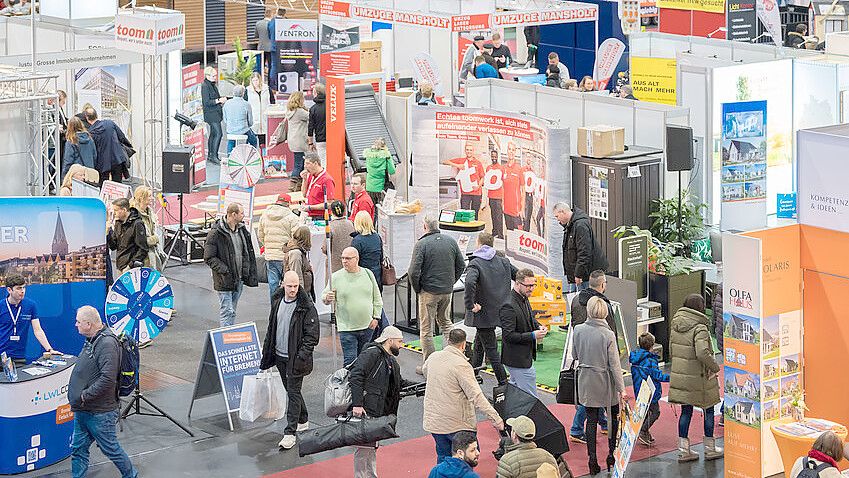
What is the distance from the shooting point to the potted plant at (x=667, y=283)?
13578 millimetres

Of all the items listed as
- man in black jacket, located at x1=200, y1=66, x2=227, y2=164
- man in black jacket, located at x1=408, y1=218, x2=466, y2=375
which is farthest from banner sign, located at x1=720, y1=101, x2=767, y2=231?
man in black jacket, located at x1=200, y1=66, x2=227, y2=164

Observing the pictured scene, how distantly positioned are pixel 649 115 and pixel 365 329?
5.04 m

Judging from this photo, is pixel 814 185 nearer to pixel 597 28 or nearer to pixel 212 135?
pixel 212 135

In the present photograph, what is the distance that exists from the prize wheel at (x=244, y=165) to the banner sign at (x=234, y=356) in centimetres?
482

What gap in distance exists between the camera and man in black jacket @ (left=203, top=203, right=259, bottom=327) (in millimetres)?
13078

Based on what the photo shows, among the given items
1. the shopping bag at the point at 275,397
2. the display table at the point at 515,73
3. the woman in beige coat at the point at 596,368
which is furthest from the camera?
the display table at the point at 515,73

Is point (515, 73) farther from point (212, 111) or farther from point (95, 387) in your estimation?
point (95, 387)

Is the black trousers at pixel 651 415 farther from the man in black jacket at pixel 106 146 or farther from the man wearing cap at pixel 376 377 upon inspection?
the man in black jacket at pixel 106 146

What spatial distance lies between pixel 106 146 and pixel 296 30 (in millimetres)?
6804

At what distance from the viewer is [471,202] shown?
52.5 ft

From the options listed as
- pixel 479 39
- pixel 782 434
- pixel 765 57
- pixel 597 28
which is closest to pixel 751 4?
pixel 597 28

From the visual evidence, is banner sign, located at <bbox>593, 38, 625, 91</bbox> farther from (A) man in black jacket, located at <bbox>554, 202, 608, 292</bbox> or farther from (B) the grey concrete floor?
(B) the grey concrete floor

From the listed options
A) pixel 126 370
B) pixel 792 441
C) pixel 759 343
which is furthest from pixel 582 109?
pixel 126 370

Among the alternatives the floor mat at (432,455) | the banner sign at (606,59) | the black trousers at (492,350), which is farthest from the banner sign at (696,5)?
the floor mat at (432,455)
